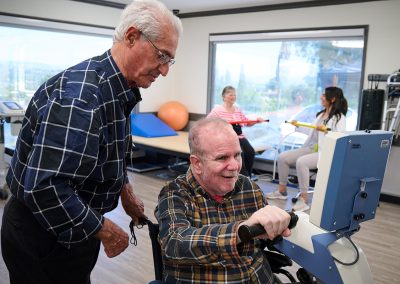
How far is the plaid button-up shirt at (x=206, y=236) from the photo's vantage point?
→ 1045mm

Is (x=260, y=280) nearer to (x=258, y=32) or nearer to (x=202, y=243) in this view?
(x=202, y=243)

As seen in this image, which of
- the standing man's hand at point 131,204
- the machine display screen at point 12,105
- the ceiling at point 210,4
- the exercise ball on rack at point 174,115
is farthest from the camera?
the exercise ball on rack at point 174,115

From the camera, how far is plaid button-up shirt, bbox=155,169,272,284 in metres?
1.04

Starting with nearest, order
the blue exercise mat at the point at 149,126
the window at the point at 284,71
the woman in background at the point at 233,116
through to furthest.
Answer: the woman in background at the point at 233,116
the window at the point at 284,71
the blue exercise mat at the point at 149,126

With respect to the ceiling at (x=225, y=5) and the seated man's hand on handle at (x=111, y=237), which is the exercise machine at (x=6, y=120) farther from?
the seated man's hand on handle at (x=111, y=237)

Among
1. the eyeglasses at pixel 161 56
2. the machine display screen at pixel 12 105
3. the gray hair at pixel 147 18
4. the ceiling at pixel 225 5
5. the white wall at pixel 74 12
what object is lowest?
the machine display screen at pixel 12 105

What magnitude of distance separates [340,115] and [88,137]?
3.66 meters

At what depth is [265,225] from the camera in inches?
37.4

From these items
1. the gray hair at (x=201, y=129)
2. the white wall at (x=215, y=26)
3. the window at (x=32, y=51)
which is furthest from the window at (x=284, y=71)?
the gray hair at (x=201, y=129)

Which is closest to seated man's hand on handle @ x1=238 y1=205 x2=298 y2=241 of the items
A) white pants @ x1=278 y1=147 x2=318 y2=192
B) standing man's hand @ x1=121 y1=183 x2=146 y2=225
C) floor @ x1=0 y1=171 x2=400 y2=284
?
standing man's hand @ x1=121 y1=183 x2=146 y2=225

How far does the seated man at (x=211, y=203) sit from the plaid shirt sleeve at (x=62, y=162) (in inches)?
12.9

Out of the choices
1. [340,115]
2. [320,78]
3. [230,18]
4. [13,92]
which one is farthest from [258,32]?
[13,92]

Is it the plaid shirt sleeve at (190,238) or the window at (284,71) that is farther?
the window at (284,71)

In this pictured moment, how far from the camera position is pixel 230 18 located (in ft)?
18.7
